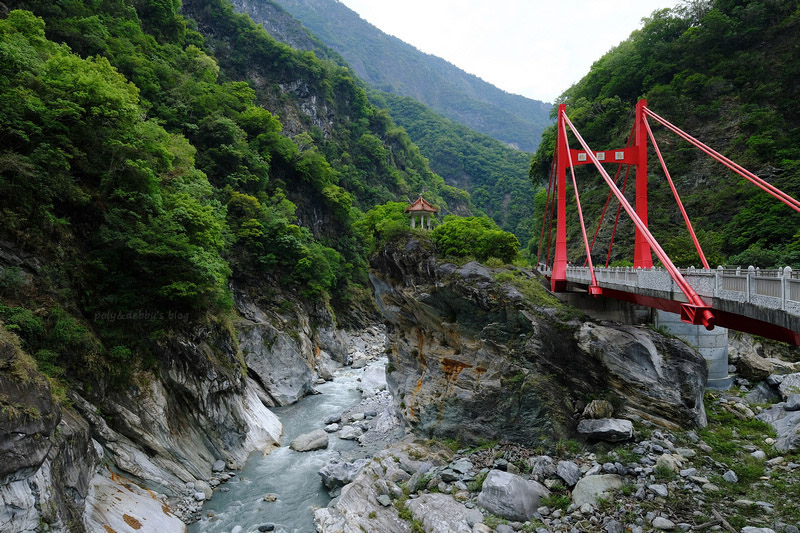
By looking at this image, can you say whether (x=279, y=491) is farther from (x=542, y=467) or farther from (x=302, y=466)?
(x=542, y=467)

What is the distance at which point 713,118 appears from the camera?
2661cm

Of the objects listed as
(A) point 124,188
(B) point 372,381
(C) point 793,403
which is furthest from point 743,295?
(B) point 372,381

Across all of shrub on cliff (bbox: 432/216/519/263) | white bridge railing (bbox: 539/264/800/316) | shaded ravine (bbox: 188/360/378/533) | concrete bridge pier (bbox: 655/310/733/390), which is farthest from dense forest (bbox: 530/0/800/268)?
shaded ravine (bbox: 188/360/378/533)

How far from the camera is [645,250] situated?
50.4 feet

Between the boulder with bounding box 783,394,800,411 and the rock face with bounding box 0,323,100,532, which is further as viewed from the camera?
the boulder with bounding box 783,394,800,411

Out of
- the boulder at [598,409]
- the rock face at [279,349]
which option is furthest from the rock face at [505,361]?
the rock face at [279,349]

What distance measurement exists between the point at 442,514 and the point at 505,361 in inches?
236

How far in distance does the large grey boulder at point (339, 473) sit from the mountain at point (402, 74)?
140756 millimetres

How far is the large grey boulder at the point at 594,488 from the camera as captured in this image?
32.2ft

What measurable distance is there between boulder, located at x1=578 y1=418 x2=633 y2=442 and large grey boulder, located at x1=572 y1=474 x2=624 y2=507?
1563mm

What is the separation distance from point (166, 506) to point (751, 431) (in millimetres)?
17454

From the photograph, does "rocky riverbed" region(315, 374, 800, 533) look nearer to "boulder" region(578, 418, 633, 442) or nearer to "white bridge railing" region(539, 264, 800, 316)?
"boulder" region(578, 418, 633, 442)

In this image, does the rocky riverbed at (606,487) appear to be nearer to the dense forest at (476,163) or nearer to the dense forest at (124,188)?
the dense forest at (124,188)

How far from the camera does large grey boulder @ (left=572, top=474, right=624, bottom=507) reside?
9820 mm
